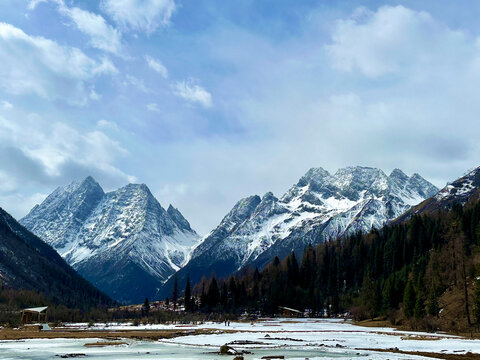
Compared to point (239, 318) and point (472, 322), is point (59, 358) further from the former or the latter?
point (239, 318)

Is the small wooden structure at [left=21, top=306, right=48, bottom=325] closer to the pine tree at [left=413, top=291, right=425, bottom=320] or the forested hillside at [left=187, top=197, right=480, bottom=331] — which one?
the forested hillside at [left=187, top=197, right=480, bottom=331]

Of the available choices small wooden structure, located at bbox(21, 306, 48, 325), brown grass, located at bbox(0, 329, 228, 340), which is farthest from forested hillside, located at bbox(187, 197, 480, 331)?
small wooden structure, located at bbox(21, 306, 48, 325)

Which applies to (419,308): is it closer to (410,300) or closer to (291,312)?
(410,300)

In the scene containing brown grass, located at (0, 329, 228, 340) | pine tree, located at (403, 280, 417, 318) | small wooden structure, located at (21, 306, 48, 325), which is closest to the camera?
brown grass, located at (0, 329, 228, 340)

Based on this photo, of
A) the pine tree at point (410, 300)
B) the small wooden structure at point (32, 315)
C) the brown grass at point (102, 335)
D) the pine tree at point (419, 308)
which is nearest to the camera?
the brown grass at point (102, 335)

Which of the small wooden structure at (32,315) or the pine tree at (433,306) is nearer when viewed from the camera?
the pine tree at (433,306)

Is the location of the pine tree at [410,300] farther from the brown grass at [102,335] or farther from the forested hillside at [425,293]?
the brown grass at [102,335]

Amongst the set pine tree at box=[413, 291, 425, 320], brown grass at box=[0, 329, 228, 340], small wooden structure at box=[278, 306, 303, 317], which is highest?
pine tree at box=[413, 291, 425, 320]

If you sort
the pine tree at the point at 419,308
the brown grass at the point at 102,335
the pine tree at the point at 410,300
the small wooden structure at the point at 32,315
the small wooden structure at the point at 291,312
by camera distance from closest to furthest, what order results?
the brown grass at the point at 102,335 < the pine tree at the point at 419,308 < the pine tree at the point at 410,300 < the small wooden structure at the point at 32,315 < the small wooden structure at the point at 291,312

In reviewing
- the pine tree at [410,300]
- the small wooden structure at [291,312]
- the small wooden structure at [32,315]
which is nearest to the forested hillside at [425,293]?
the pine tree at [410,300]

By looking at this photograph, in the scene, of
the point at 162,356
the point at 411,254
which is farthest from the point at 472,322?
the point at 411,254

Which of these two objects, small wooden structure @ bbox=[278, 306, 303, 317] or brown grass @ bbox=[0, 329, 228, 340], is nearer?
brown grass @ bbox=[0, 329, 228, 340]

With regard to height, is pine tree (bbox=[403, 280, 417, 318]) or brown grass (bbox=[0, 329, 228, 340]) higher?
pine tree (bbox=[403, 280, 417, 318])

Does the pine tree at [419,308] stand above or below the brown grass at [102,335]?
above
